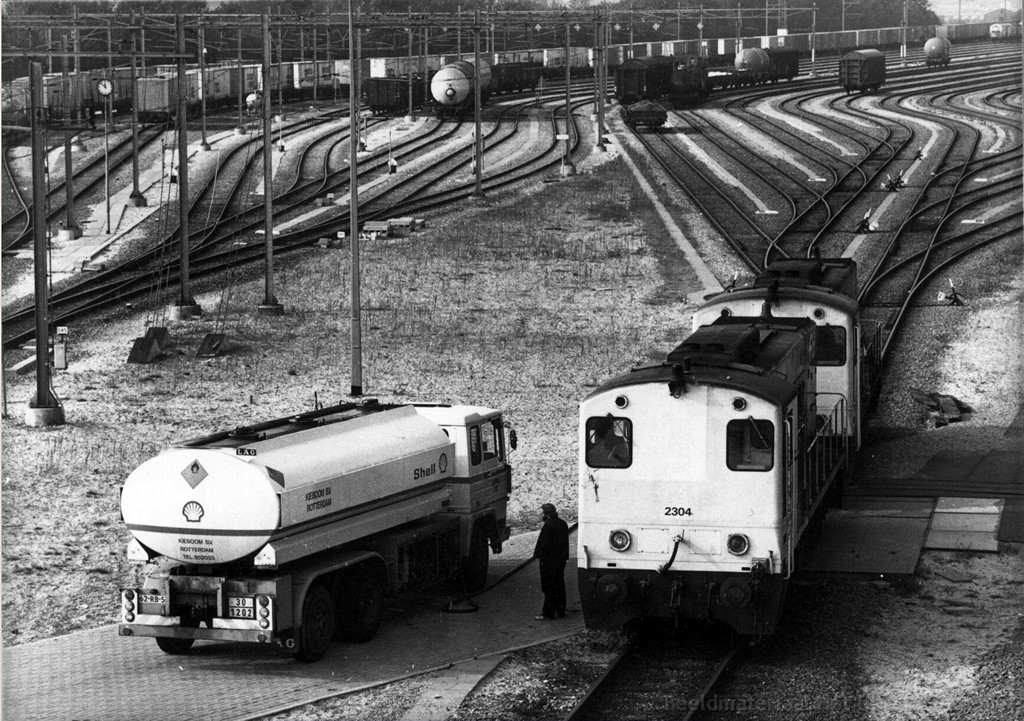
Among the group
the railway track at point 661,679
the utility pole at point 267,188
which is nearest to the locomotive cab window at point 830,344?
the railway track at point 661,679

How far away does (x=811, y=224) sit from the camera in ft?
161

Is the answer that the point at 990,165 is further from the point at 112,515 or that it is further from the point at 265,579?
the point at 265,579

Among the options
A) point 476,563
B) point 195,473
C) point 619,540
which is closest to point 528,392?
point 476,563

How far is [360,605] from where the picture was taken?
17281mm

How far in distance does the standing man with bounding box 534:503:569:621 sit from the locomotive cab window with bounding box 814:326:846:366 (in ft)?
22.7

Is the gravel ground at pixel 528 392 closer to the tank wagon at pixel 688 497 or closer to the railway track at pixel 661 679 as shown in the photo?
the railway track at pixel 661 679

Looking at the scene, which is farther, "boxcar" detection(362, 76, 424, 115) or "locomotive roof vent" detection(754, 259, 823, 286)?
"boxcar" detection(362, 76, 424, 115)

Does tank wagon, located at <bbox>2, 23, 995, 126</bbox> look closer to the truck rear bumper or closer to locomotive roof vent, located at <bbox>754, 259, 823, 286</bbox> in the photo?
locomotive roof vent, located at <bbox>754, 259, 823, 286</bbox>

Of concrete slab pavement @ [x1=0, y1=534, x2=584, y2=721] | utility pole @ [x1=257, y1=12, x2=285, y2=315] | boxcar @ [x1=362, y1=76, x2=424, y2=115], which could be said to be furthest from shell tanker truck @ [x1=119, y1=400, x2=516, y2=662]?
boxcar @ [x1=362, y1=76, x2=424, y2=115]

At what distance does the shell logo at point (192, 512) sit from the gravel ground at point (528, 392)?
93.3 inches

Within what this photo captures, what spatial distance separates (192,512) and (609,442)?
179 inches

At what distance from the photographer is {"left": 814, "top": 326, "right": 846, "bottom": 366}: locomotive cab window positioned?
23.4 m

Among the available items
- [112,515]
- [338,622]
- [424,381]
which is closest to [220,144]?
[424,381]

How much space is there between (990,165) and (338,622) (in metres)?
46.7
